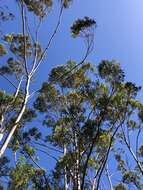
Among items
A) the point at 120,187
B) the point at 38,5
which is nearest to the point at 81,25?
the point at 38,5

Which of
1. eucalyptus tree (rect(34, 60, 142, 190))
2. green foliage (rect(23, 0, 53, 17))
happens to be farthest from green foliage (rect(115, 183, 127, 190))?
green foliage (rect(23, 0, 53, 17))

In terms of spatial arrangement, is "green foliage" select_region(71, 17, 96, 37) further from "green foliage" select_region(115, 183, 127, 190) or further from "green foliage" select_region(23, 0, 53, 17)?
"green foliage" select_region(115, 183, 127, 190)

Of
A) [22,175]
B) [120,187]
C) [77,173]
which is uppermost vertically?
[120,187]

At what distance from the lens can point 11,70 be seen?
820 inches

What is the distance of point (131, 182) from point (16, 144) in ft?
20.8

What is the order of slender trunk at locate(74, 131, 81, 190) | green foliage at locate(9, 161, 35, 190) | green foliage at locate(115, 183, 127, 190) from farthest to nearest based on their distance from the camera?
green foliage at locate(115, 183, 127, 190) < green foliage at locate(9, 161, 35, 190) < slender trunk at locate(74, 131, 81, 190)

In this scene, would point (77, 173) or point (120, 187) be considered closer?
point (77, 173)

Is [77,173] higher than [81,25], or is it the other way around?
[81,25]

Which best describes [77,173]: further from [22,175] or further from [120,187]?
[120,187]

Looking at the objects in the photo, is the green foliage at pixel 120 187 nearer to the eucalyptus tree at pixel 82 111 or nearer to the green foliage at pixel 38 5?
the eucalyptus tree at pixel 82 111

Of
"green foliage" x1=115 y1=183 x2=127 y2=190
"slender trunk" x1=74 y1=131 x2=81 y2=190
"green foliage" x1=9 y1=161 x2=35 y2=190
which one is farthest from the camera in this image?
"green foliage" x1=115 y1=183 x2=127 y2=190

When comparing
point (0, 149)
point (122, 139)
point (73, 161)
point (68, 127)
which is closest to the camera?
point (0, 149)

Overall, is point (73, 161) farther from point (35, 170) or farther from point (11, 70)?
point (11, 70)

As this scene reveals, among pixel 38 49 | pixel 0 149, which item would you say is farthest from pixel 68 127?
pixel 0 149
